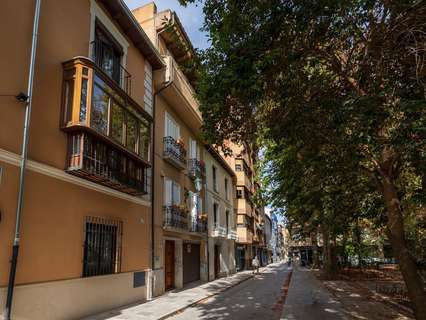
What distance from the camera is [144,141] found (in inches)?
547

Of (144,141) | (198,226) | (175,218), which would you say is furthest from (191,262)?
(144,141)

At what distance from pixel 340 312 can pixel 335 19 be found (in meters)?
8.77

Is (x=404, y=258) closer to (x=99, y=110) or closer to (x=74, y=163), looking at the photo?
(x=74, y=163)

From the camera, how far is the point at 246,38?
758cm

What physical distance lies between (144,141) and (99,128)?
3.56 meters

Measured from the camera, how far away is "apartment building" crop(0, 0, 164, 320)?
26.9 ft

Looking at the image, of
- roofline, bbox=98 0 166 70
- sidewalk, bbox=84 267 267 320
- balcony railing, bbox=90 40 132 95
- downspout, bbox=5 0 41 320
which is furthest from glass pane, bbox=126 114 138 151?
sidewalk, bbox=84 267 267 320

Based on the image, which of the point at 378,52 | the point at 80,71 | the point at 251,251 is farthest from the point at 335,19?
the point at 251,251

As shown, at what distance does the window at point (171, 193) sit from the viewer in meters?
17.0

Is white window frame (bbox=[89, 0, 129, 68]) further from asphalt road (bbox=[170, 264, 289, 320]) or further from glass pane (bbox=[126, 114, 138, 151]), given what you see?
asphalt road (bbox=[170, 264, 289, 320])

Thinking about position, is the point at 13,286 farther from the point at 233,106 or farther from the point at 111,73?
the point at 111,73

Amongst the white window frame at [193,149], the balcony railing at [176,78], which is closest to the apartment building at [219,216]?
the white window frame at [193,149]

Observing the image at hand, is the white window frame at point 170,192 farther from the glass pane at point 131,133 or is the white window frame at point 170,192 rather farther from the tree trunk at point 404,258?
the tree trunk at point 404,258

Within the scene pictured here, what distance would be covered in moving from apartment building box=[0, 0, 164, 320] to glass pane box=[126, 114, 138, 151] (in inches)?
1.4
